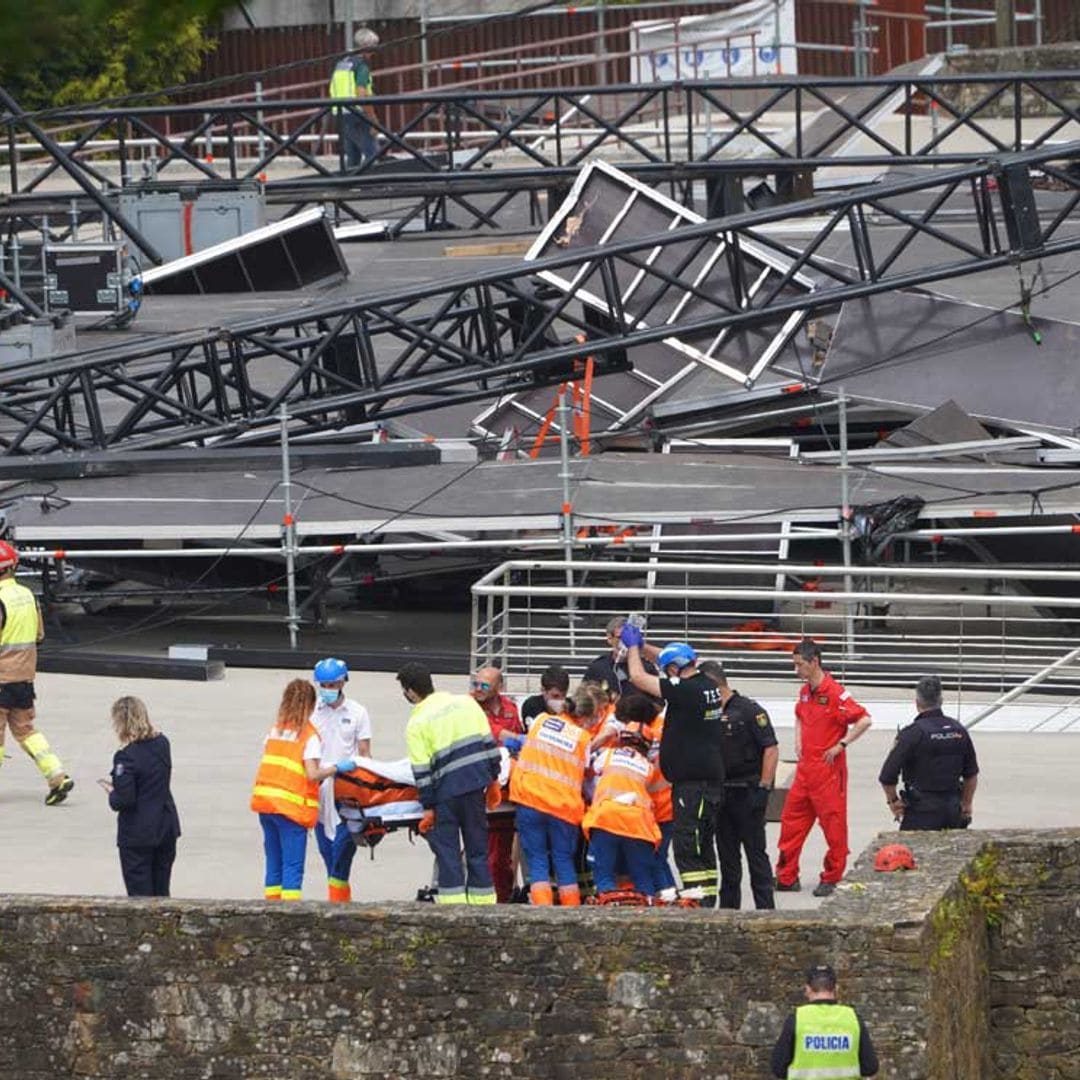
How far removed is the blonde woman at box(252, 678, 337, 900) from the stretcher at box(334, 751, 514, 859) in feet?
0.40

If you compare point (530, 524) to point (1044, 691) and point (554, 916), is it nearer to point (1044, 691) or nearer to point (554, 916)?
point (1044, 691)

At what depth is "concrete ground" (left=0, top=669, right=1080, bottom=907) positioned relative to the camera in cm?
1350

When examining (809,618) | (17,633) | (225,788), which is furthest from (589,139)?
(17,633)

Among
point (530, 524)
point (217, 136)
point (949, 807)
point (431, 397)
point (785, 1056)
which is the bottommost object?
point (785, 1056)

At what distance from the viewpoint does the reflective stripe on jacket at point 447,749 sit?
12.0 metres

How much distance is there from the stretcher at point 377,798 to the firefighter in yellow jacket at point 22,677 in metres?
3.10

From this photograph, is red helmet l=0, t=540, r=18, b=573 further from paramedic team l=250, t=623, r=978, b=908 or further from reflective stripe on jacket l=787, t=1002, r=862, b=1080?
reflective stripe on jacket l=787, t=1002, r=862, b=1080

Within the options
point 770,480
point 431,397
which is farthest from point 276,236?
point 770,480

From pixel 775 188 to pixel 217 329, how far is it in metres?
10.9

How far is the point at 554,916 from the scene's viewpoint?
1068 cm

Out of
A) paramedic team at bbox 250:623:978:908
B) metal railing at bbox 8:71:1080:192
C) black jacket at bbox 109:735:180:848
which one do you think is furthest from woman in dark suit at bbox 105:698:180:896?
metal railing at bbox 8:71:1080:192

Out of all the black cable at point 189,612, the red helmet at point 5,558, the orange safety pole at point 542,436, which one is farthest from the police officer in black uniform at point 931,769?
the orange safety pole at point 542,436

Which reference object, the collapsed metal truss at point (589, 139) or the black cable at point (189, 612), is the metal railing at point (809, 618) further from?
the collapsed metal truss at point (589, 139)

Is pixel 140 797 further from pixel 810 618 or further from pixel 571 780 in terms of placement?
pixel 810 618
